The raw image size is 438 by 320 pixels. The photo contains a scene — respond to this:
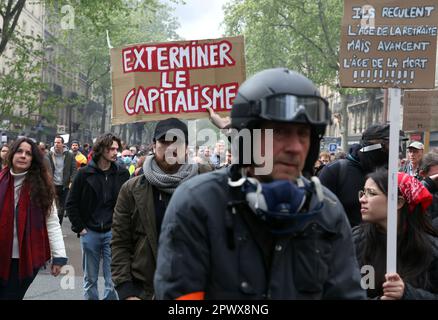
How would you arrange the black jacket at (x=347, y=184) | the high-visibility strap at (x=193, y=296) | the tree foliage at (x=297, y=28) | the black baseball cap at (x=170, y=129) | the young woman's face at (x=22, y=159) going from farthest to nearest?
the tree foliage at (x=297, y=28) < the young woman's face at (x=22, y=159) < the black jacket at (x=347, y=184) < the black baseball cap at (x=170, y=129) < the high-visibility strap at (x=193, y=296)

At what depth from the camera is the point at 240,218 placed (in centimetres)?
221

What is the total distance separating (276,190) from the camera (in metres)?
2.17

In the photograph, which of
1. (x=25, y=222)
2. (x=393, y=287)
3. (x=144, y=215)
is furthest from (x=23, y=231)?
(x=393, y=287)

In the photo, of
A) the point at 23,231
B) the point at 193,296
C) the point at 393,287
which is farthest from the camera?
the point at 23,231

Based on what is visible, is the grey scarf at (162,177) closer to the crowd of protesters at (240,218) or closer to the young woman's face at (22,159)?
the crowd of protesters at (240,218)

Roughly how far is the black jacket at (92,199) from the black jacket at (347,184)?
9.26 ft

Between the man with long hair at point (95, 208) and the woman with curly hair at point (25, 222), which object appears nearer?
the woman with curly hair at point (25, 222)

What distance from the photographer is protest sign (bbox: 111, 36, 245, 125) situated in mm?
5598

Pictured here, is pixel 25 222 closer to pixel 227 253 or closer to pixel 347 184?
pixel 347 184

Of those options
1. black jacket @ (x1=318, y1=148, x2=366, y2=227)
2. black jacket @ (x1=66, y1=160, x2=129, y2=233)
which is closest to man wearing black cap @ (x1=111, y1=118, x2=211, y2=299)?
black jacket @ (x1=318, y1=148, x2=366, y2=227)

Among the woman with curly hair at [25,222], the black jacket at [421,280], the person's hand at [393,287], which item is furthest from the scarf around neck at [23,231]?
the person's hand at [393,287]

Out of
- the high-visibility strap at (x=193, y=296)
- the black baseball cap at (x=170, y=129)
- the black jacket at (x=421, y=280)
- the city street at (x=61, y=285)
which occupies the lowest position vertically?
the city street at (x=61, y=285)

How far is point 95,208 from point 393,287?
14.2ft

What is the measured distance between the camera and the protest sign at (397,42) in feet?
16.7
